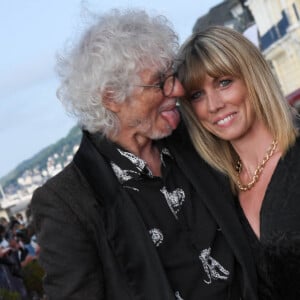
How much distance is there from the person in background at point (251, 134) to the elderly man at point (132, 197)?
0.10 metres

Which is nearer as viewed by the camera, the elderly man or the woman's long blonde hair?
the elderly man

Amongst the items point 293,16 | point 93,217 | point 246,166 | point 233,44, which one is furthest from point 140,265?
point 293,16

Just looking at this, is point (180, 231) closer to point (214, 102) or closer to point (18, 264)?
point (214, 102)

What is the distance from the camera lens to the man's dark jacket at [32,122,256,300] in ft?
7.25

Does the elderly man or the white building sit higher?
the elderly man

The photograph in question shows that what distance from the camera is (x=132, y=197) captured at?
2463 millimetres

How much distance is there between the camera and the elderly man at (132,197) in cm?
225

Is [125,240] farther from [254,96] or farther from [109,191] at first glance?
[254,96]

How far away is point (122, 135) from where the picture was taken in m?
2.64

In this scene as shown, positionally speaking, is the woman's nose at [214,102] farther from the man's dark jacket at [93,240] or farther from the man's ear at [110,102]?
the man's dark jacket at [93,240]

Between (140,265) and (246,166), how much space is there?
91 cm

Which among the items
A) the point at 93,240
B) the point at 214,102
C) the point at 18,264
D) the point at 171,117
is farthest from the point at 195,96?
the point at 18,264

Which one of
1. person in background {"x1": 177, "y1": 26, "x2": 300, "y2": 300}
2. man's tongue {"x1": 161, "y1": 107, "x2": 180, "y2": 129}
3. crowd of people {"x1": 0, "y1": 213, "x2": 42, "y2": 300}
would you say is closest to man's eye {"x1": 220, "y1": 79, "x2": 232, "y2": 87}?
person in background {"x1": 177, "y1": 26, "x2": 300, "y2": 300}

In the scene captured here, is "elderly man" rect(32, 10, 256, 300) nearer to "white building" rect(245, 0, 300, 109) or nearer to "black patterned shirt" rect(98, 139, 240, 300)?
"black patterned shirt" rect(98, 139, 240, 300)
